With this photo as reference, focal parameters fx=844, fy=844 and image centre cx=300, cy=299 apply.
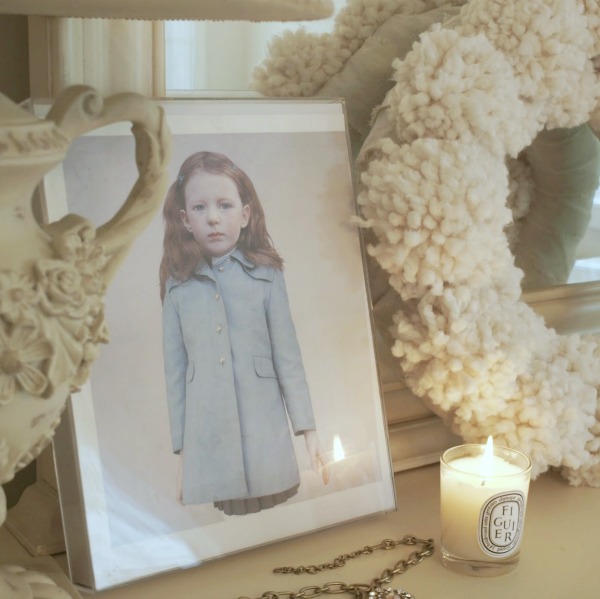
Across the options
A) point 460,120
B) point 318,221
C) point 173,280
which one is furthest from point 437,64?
point 173,280

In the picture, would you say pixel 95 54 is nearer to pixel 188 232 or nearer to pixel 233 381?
pixel 188 232

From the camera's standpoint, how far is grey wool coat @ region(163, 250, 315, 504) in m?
0.58

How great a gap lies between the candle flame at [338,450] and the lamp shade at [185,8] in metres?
0.31

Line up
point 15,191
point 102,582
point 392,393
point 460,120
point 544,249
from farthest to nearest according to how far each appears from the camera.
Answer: point 544,249, point 392,393, point 460,120, point 102,582, point 15,191

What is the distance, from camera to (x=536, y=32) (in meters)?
0.67

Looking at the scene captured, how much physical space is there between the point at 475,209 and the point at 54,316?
343 mm

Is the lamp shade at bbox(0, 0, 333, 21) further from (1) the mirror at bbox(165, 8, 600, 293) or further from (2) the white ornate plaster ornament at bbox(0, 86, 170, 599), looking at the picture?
(1) the mirror at bbox(165, 8, 600, 293)

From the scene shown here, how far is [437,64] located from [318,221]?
5.9 inches

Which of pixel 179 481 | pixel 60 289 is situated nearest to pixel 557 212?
pixel 179 481

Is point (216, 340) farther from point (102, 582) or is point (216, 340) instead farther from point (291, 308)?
point (102, 582)

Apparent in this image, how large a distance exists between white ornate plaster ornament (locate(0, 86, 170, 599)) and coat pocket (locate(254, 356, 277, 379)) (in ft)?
0.59

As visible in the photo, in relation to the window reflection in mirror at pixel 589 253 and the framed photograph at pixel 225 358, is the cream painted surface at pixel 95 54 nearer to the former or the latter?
the framed photograph at pixel 225 358

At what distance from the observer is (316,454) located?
63 centimetres

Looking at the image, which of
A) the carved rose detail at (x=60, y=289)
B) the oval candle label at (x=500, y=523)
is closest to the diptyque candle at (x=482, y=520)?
the oval candle label at (x=500, y=523)
